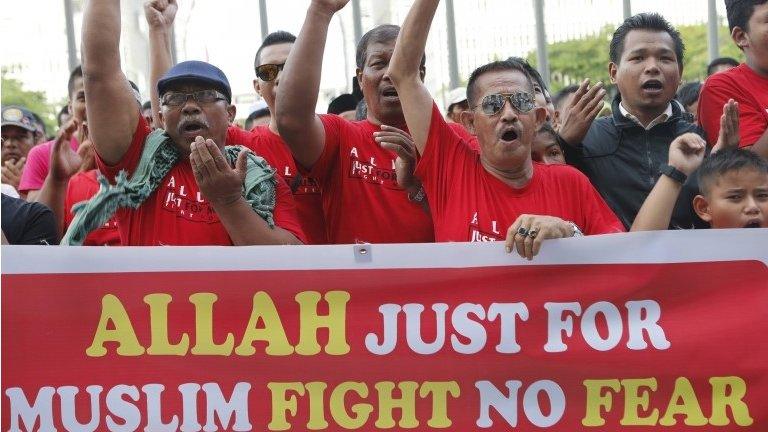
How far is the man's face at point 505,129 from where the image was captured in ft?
13.1

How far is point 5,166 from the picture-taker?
6.84m

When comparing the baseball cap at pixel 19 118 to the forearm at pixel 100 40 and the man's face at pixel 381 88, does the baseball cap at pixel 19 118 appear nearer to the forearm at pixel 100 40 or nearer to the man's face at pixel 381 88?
the man's face at pixel 381 88

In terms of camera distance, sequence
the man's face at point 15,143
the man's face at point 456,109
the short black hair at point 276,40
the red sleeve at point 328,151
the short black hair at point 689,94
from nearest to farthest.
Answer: the red sleeve at point 328,151, the short black hair at point 276,40, the man's face at point 15,143, the man's face at point 456,109, the short black hair at point 689,94

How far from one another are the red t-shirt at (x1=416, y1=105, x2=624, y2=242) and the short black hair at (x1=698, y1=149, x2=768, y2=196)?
38cm

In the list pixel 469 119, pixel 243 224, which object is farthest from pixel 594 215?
pixel 243 224

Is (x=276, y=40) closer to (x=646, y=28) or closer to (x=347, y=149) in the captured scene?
(x=347, y=149)

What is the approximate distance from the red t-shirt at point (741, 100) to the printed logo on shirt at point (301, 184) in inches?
61.2

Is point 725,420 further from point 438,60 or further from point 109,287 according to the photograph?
point 438,60

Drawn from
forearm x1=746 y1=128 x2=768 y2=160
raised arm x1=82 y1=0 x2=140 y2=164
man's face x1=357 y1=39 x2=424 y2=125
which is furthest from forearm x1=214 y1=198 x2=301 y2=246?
forearm x1=746 y1=128 x2=768 y2=160

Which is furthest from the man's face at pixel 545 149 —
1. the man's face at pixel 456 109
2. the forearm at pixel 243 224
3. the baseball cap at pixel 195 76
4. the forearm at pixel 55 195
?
the forearm at pixel 55 195

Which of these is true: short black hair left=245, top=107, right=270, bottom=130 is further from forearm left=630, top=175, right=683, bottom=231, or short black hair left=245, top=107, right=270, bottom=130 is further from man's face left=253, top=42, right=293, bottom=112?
forearm left=630, top=175, right=683, bottom=231

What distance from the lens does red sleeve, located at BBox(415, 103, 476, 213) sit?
403cm

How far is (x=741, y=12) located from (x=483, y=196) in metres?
1.51

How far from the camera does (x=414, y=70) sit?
410 centimetres
